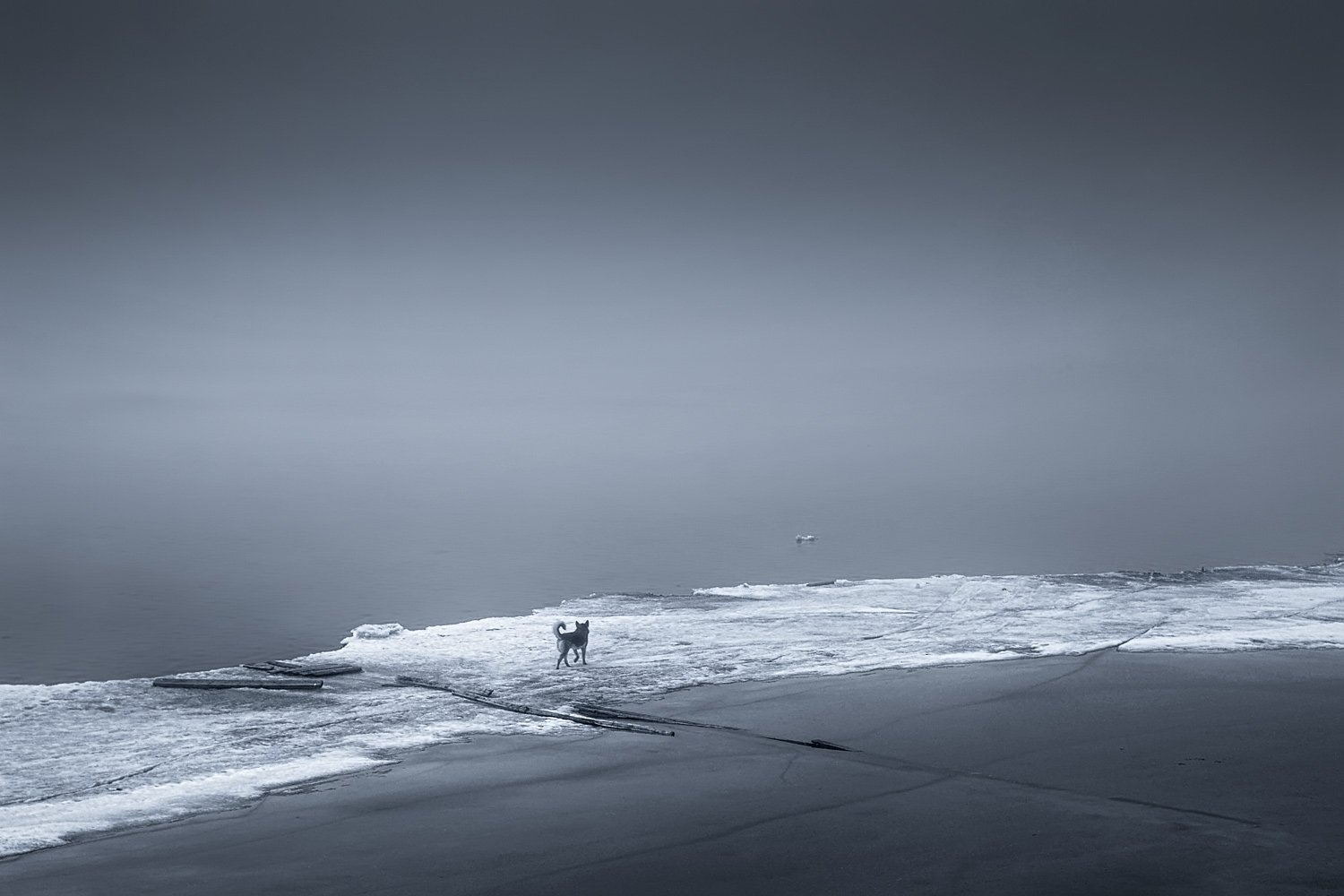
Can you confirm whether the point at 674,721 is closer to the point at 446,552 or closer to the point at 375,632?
the point at 375,632

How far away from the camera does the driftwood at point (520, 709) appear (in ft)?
38.8

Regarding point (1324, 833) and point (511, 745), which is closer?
point (1324, 833)

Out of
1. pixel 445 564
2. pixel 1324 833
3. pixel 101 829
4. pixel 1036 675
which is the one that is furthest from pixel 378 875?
pixel 445 564

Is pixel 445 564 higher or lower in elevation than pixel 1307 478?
lower

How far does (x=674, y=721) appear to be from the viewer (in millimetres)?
12125

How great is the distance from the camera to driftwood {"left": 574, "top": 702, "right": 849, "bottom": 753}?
36.9 ft

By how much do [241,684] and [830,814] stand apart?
731 centimetres

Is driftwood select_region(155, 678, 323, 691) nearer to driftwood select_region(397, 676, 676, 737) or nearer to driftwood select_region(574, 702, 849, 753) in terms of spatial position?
driftwood select_region(397, 676, 676, 737)

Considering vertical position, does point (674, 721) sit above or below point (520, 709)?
below

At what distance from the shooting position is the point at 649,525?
42062 mm

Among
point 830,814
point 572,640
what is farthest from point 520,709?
point 830,814

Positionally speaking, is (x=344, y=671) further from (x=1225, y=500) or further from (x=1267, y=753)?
(x=1225, y=500)

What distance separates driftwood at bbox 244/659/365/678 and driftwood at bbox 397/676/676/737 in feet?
2.29

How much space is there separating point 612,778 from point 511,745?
1.47 m
